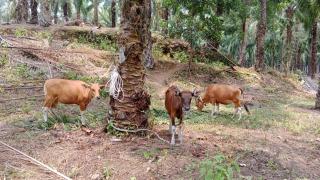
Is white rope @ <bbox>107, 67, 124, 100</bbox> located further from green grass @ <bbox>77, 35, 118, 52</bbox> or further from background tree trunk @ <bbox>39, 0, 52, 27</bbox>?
background tree trunk @ <bbox>39, 0, 52, 27</bbox>

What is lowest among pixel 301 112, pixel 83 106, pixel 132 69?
pixel 301 112

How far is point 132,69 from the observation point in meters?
9.57

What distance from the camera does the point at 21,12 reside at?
89.0ft

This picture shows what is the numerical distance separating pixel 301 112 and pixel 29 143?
9461mm

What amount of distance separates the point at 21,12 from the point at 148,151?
833 inches

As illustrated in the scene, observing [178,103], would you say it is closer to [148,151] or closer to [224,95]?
[148,151]

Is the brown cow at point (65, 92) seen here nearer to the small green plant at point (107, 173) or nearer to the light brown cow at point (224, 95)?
the small green plant at point (107, 173)

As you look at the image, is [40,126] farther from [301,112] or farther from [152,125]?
[301,112]

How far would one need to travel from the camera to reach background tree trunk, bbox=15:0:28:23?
26766mm

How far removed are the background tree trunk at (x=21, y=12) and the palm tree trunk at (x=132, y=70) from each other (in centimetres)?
1842

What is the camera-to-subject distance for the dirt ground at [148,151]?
A: 7637 mm

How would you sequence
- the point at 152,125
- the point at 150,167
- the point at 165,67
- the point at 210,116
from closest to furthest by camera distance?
the point at 150,167 → the point at 152,125 → the point at 210,116 → the point at 165,67

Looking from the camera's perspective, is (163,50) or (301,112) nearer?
(301,112)

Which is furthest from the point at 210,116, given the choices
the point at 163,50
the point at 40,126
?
the point at 163,50
